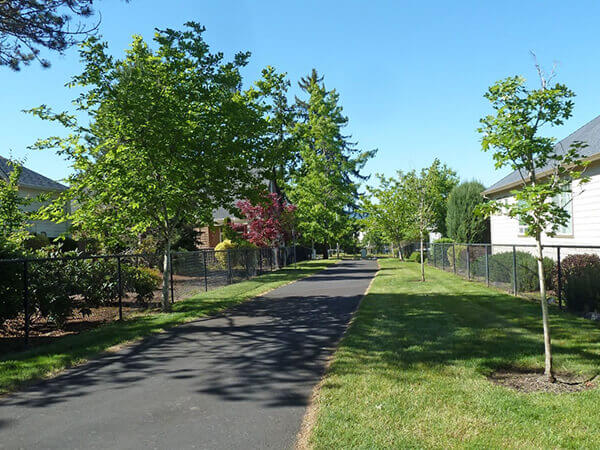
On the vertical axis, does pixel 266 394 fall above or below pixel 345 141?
below

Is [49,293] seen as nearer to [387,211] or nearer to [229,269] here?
[229,269]

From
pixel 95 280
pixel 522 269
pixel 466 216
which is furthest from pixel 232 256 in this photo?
pixel 466 216

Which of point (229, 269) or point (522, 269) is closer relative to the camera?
point (522, 269)

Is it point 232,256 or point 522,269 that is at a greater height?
point 232,256

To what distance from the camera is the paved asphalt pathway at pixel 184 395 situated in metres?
3.98

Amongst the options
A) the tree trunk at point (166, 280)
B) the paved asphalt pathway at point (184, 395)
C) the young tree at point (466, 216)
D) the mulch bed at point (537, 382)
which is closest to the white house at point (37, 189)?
the tree trunk at point (166, 280)

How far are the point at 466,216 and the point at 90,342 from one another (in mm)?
21175

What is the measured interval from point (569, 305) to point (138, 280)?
420 inches

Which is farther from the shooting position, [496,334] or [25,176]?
[25,176]

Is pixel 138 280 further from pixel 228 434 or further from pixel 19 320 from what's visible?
pixel 228 434

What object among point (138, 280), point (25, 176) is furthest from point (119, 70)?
point (25, 176)

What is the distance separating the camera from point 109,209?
434 inches

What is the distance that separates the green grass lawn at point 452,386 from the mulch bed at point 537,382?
165 mm

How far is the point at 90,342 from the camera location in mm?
7703
